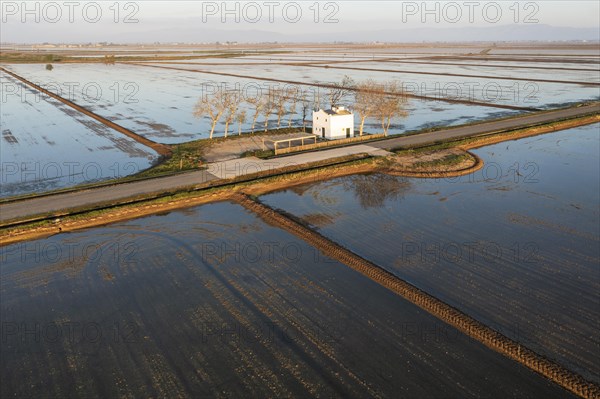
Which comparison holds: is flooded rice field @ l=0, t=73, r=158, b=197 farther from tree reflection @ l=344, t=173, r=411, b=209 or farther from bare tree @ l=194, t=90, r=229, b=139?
tree reflection @ l=344, t=173, r=411, b=209

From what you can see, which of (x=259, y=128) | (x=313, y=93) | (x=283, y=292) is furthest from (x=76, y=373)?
(x=313, y=93)

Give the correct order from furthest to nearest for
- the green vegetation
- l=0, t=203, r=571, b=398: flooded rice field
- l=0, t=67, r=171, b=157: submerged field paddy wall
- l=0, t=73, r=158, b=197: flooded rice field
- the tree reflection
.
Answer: l=0, t=67, r=171, b=157: submerged field paddy wall < the green vegetation < l=0, t=73, r=158, b=197: flooded rice field < the tree reflection < l=0, t=203, r=571, b=398: flooded rice field

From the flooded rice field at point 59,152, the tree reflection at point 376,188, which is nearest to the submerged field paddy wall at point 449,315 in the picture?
the tree reflection at point 376,188

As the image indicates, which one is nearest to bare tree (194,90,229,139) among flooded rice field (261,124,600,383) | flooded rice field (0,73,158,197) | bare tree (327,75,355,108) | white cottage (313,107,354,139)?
flooded rice field (0,73,158,197)

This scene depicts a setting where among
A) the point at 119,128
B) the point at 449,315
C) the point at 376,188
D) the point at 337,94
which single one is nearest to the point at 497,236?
the point at 449,315

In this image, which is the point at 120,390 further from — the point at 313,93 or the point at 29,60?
the point at 29,60
